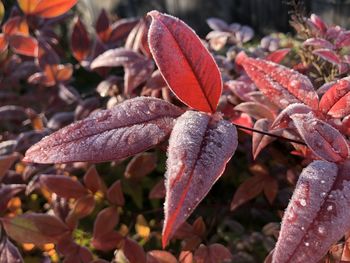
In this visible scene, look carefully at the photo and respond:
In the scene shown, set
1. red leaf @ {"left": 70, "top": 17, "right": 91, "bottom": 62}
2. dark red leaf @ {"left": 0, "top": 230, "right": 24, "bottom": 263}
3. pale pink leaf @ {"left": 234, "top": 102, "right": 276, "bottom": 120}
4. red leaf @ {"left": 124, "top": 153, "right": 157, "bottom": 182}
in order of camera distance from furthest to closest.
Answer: red leaf @ {"left": 70, "top": 17, "right": 91, "bottom": 62}
red leaf @ {"left": 124, "top": 153, "right": 157, "bottom": 182}
dark red leaf @ {"left": 0, "top": 230, "right": 24, "bottom": 263}
pale pink leaf @ {"left": 234, "top": 102, "right": 276, "bottom": 120}

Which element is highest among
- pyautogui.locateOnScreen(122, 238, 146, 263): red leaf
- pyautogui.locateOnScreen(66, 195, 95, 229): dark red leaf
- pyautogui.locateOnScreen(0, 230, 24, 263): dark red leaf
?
pyautogui.locateOnScreen(66, 195, 95, 229): dark red leaf

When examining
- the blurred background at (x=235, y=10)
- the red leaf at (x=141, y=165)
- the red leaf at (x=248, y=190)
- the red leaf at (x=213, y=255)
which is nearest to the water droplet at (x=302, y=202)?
the red leaf at (x=213, y=255)

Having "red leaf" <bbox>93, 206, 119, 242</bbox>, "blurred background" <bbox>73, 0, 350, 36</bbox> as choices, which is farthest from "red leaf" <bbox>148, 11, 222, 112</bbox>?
"blurred background" <bbox>73, 0, 350, 36</bbox>

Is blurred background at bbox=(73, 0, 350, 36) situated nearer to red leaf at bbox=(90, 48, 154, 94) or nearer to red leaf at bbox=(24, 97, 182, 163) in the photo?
red leaf at bbox=(90, 48, 154, 94)

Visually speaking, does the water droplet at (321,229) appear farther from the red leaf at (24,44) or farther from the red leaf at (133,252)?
the red leaf at (24,44)

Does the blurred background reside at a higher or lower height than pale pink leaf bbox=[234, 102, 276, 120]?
lower

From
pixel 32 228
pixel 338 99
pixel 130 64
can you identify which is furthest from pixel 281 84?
pixel 32 228

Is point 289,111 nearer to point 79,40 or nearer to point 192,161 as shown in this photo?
point 192,161

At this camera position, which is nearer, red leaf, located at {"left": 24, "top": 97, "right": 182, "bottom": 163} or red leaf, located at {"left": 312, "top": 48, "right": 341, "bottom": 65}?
red leaf, located at {"left": 24, "top": 97, "right": 182, "bottom": 163}
